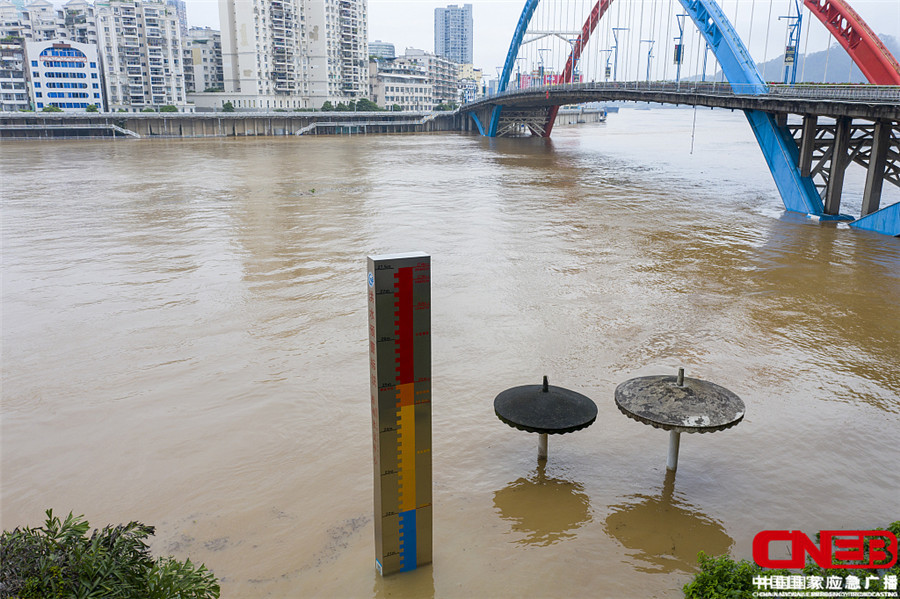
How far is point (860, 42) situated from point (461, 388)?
3507cm

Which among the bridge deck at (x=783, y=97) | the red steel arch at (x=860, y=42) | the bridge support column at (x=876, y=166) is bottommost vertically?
the bridge support column at (x=876, y=166)

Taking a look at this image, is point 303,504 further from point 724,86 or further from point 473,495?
point 724,86

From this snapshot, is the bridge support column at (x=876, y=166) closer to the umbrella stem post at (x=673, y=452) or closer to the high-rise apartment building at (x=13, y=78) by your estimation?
the umbrella stem post at (x=673, y=452)

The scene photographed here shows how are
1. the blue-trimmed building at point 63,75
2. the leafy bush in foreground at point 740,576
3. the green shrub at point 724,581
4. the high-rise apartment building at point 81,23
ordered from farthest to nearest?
the high-rise apartment building at point 81,23 → the blue-trimmed building at point 63,75 → the green shrub at point 724,581 → the leafy bush in foreground at point 740,576

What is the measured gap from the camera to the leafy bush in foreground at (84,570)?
3.13 meters

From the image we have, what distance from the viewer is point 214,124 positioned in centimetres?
8562

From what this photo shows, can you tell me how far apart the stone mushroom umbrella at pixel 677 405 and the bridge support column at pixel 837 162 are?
1948cm

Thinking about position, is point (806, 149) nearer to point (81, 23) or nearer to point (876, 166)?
point (876, 166)

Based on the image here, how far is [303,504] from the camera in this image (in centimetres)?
596

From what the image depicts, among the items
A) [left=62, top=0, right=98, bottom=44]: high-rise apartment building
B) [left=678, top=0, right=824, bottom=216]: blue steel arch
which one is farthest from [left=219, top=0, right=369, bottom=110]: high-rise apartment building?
[left=678, top=0, right=824, bottom=216]: blue steel arch

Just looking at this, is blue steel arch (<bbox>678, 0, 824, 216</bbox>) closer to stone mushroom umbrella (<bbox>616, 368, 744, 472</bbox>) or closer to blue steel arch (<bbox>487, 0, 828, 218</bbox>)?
blue steel arch (<bbox>487, 0, 828, 218</bbox>)

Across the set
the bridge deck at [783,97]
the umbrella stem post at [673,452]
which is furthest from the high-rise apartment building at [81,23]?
the umbrella stem post at [673,452]

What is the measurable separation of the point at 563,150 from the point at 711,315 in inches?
1964

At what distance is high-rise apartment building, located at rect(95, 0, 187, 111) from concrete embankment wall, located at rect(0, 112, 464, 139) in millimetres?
26158
